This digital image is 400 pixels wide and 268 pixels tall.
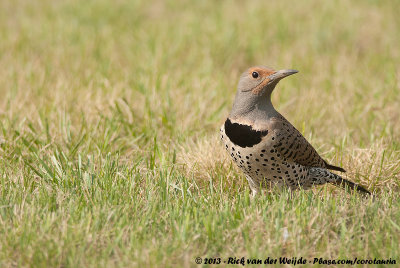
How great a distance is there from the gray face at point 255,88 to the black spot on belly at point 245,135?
145 mm

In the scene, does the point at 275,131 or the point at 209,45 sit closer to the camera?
the point at 275,131

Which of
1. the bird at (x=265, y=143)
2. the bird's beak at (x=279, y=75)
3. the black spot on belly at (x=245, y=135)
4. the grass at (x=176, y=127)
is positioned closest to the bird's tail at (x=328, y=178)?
the bird at (x=265, y=143)

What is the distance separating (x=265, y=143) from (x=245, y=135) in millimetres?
155

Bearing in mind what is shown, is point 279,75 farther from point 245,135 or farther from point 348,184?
point 348,184

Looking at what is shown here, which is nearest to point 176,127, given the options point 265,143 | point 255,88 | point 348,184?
point 255,88

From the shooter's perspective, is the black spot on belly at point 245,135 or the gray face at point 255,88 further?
the gray face at point 255,88

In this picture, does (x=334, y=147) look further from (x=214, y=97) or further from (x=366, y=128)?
(x=214, y=97)

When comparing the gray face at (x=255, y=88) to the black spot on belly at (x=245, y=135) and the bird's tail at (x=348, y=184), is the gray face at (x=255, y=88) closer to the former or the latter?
the black spot on belly at (x=245, y=135)

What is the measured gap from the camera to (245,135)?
423 centimetres

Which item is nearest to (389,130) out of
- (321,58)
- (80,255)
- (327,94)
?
(327,94)

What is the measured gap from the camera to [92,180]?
4156 mm

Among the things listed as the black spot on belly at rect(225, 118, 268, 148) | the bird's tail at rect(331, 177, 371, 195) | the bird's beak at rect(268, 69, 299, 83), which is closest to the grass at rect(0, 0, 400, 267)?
the bird's tail at rect(331, 177, 371, 195)

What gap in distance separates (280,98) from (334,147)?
1.42 metres

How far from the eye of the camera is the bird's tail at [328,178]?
4527mm
